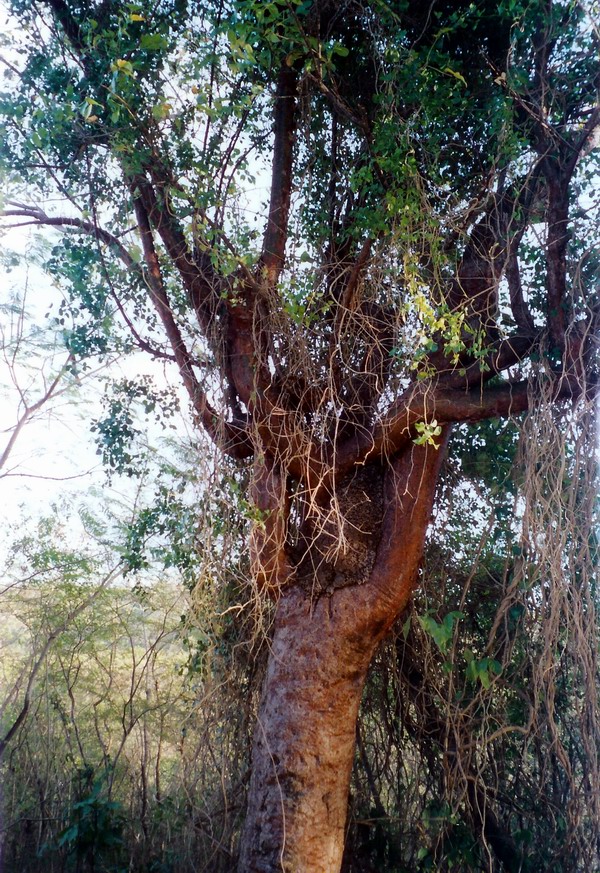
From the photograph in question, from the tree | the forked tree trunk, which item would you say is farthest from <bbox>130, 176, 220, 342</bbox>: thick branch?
the forked tree trunk

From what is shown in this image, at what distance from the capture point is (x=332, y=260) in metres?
3.02

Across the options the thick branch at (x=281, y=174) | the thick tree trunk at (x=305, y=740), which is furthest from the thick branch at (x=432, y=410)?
the thick branch at (x=281, y=174)

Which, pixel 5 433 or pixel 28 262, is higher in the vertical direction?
pixel 28 262

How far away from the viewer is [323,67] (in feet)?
8.70

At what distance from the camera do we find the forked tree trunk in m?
2.40

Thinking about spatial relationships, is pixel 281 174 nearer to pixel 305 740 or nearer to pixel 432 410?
pixel 432 410

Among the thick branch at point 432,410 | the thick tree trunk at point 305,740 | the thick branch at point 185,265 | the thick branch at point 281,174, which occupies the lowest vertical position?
the thick tree trunk at point 305,740

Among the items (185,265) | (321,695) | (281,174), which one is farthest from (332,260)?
(321,695)

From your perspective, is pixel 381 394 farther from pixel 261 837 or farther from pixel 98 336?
pixel 261 837

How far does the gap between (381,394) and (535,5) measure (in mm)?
1607

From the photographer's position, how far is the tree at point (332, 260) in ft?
8.39

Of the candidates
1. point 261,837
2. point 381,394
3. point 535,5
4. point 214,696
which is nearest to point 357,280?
point 381,394

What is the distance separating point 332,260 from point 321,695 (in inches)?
73.6

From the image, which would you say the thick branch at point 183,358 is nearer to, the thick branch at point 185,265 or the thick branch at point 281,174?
the thick branch at point 185,265
